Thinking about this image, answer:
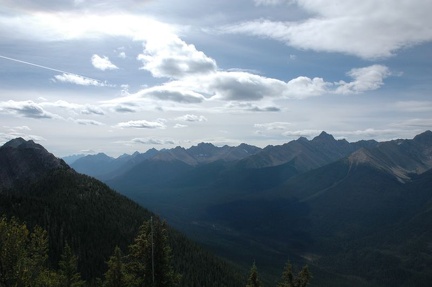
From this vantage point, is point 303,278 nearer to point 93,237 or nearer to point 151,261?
point 151,261

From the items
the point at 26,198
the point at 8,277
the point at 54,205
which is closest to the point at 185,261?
the point at 54,205

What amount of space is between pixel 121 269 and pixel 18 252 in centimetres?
1534

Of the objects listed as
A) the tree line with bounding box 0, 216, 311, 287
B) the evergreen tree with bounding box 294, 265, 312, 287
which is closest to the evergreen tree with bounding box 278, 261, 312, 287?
the evergreen tree with bounding box 294, 265, 312, 287

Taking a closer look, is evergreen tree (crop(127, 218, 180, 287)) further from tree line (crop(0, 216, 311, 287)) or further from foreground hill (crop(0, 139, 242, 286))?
foreground hill (crop(0, 139, 242, 286))

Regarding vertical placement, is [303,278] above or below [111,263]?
below

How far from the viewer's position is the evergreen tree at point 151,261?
40969 mm

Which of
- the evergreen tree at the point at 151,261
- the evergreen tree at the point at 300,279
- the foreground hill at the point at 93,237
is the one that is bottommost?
the foreground hill at the point at 93,237

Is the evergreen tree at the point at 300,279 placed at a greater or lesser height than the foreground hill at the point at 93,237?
greater

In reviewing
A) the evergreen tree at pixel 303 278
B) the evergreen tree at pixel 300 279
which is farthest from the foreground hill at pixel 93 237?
the evergreen tree at pixel 303 278

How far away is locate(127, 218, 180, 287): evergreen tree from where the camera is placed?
1613 inches

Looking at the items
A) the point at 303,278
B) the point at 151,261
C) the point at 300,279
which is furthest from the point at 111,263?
the point at 303,278

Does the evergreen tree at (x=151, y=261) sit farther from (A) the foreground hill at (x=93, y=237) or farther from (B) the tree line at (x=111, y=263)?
(A) the foreground hill at (x=93, y=237)

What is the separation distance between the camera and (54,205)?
190 meters

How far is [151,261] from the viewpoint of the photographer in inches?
1619
